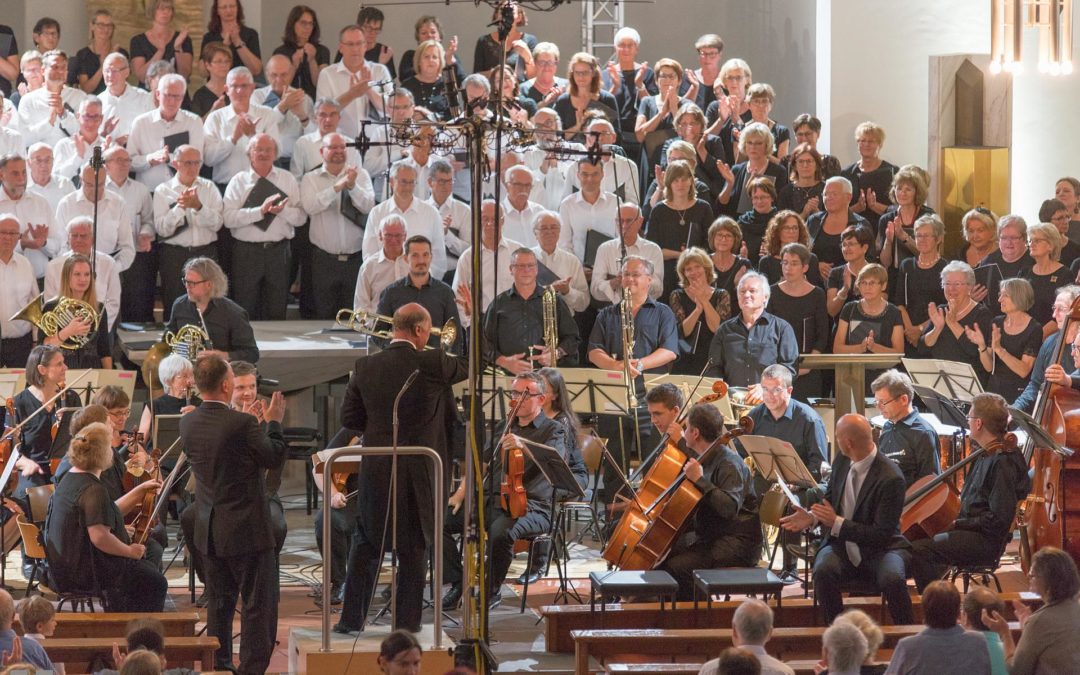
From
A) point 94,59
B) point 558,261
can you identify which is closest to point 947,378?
point 558,261

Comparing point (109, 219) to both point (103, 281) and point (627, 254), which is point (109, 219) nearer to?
point (103, 281)

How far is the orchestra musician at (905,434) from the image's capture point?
795 centimetres

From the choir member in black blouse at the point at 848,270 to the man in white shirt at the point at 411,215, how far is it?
2.56 meters

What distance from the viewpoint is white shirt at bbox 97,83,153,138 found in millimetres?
11891

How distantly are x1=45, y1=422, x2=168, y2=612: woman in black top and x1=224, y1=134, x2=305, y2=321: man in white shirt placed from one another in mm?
4007

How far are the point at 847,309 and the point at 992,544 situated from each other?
2.94 m

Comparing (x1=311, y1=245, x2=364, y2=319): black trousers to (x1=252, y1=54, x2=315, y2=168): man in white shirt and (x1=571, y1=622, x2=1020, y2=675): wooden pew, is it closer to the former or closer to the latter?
(x1=252, y1=54, x2=315, y2=168): man in white shirt

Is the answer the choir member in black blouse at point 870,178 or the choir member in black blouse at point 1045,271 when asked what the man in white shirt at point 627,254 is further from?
the choir member in black blouse at point 1045,271

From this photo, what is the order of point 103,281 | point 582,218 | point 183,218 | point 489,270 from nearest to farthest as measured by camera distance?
point 103,281 < point 489,270 < point 183,218 < point 582,218

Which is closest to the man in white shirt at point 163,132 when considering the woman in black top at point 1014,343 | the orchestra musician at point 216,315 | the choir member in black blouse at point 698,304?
the orchestra musician at point 216,315

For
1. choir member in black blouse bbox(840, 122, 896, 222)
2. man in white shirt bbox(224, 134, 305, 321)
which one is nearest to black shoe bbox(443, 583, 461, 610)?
man in white shirt bbox(224, 134, 305, 321)

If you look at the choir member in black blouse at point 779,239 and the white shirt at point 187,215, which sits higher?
the white shirt at point 187,215

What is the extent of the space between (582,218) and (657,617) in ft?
14.7

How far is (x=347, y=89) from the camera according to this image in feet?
40.2
